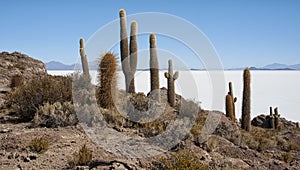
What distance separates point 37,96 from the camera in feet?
32.9

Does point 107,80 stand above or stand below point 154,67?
below

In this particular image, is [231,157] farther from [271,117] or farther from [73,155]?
[271,117]

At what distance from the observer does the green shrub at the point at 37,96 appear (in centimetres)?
984

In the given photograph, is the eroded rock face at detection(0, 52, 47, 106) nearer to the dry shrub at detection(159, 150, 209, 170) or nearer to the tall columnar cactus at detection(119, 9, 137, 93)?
the tall columnar cactus at detection(119, 9, 137, 93)

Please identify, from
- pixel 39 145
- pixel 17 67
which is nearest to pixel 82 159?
pixel 39 145

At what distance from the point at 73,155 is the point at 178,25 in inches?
193

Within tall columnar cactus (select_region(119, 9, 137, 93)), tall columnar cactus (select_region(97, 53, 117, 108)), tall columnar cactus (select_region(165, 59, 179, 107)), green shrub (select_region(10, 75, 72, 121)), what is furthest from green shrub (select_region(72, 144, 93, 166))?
tall columnar cactus (select_region(165, 59, 179, 107))

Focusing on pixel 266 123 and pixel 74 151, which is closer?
pixel 74 151

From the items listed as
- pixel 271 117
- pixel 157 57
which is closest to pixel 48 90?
pixel 157 57

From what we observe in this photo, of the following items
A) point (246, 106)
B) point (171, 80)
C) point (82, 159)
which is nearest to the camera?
point (82, 159)

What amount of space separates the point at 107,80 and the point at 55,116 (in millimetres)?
2221

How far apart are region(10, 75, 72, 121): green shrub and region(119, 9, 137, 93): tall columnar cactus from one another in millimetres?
4211

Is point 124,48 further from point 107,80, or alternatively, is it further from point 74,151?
point 74,151

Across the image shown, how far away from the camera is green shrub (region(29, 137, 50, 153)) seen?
6.78 metres
